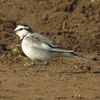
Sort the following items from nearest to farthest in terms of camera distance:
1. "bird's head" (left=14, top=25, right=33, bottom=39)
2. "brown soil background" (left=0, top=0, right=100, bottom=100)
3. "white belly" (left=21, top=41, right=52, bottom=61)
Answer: "brown soil background" (left=0, top=0, right=100, bottom=100) < "white belly" (left=21, top=41, right=52, bottom=61) < "bird's head" (left=14, top=25, right=33, bottom=39)

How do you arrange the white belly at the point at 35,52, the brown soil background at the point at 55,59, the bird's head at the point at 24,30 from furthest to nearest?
the bird's head at the point at 24,30, the white belly at the point at 35,52, the brown soil background at the point at 55,59

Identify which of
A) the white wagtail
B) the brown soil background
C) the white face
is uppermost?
the white face

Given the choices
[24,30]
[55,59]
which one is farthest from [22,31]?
[55,59]

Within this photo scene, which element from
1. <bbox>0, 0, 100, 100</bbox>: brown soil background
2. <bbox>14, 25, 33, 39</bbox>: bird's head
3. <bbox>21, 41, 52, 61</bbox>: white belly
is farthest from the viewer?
<bbox>14, 25, 33, 39</bbox>: bird's head

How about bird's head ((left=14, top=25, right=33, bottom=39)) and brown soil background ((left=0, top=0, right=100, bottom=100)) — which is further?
bird's head ((left=14, top=25, right=33, bottom=39))

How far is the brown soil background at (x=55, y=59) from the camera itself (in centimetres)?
1111

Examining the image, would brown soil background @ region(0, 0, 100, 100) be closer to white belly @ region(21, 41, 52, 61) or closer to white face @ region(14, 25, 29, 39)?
white belly @ region(21, 41, 52, 61)

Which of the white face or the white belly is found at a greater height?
the white face

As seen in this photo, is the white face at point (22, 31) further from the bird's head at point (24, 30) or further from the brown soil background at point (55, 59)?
the brown soil background at point (55, 59)

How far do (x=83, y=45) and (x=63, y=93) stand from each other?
5.41m

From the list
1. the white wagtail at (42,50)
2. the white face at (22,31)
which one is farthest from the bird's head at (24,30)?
the white wagtail at (42,50)

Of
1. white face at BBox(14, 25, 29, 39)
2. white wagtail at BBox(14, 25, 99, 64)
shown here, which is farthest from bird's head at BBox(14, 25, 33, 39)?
white wagtail at BBox(14, 25, 99, 64)

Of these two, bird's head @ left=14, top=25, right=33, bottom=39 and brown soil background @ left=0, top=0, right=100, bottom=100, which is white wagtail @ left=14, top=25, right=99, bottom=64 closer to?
brown soil background @ left=0, top=0, right=100, bottom=100

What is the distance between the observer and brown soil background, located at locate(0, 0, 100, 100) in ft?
36.4
